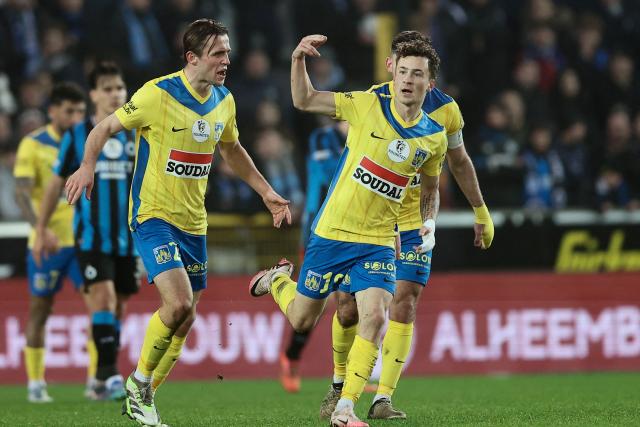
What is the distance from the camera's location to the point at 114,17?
15156 mm

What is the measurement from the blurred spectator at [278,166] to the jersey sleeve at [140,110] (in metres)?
6.41

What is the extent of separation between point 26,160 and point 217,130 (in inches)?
131

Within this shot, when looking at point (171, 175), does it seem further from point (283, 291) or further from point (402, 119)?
point (402, 119)

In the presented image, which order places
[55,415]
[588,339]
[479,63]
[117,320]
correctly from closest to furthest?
1. [55,415]
2. [117,320]
3. [588,339]
4. [479,63]

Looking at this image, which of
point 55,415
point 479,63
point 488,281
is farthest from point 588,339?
point 55,415

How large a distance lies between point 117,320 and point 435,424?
338 centimetres

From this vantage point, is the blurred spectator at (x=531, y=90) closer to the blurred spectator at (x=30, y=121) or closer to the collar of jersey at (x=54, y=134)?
the blurred spectator at (x=30, y=121)

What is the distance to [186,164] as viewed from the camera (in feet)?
23.4

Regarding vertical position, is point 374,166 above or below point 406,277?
above

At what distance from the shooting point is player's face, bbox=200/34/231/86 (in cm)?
711

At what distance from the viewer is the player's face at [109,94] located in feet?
30.2

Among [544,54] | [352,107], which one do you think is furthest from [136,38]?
[352,107]

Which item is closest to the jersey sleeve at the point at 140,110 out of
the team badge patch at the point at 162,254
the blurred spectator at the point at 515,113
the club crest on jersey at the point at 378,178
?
the team badge patch at the point at 162,254

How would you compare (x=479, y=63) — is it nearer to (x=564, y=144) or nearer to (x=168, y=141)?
(x=564, y=144)
